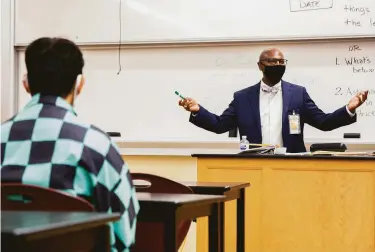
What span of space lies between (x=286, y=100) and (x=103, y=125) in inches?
61.4

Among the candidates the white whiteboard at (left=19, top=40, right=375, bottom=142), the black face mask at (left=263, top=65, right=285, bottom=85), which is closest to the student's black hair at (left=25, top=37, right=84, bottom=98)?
the black face mask at (left=263, top=65, right=285, bottom=85)

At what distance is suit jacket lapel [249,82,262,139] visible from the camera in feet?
14.0

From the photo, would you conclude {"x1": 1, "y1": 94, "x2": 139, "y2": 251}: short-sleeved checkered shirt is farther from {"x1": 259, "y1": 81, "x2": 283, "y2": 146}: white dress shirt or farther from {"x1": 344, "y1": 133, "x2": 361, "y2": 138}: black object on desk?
{"x1": 344, "y1": 133, "x2": 361, "y2": 138}: black object on desk

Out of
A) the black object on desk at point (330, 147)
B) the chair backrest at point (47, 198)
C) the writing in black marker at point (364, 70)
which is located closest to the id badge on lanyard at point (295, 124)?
the black object on desk at point (330, 147)

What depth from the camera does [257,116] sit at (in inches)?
169

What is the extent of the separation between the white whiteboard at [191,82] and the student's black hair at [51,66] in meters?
3.00

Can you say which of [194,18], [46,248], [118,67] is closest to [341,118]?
[194,18]

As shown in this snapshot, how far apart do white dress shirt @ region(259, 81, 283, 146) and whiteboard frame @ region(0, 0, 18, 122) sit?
82.3 inches

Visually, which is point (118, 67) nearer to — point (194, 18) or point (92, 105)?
point (92, 105)

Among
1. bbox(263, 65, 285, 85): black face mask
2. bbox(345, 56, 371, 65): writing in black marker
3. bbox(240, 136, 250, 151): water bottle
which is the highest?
bbox(345, 56, 371, 65): writing in black marker

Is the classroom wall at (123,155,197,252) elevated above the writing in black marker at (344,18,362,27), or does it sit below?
below

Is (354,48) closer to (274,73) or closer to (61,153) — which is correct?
(274,73)

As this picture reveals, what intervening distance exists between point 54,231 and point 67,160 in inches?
19.0

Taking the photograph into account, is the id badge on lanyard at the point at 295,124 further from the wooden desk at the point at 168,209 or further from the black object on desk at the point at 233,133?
the wooden desk at the point at 168,209
